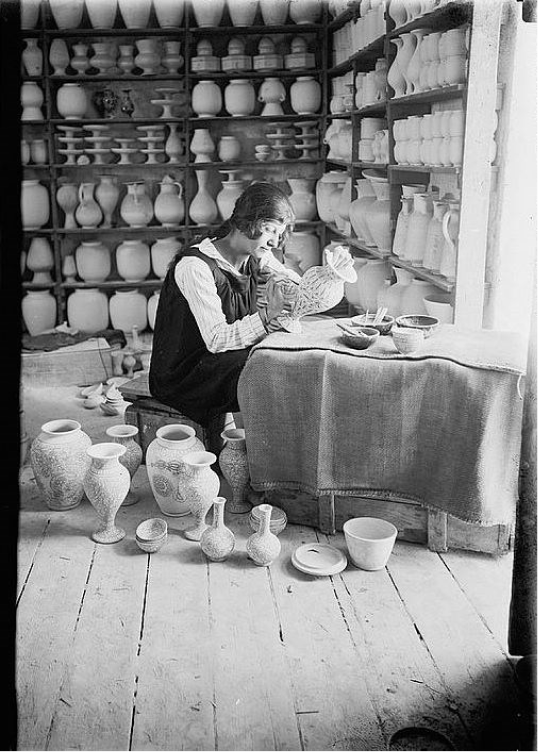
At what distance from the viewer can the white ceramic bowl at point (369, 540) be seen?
7.93 feet

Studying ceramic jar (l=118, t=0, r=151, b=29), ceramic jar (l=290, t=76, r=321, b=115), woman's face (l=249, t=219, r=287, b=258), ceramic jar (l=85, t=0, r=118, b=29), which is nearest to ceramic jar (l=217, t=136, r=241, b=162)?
ceramic jar (l=290, t=76, r=321, b=115)

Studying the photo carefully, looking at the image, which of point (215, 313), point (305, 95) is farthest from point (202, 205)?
point (215, 313)

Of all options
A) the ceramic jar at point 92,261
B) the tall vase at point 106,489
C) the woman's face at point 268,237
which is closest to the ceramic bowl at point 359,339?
the woman's face at point 268,237

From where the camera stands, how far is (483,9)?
290cm

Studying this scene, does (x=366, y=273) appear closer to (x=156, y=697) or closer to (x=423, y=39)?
(x=423, y=39)

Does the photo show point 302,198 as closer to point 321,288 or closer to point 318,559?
point 321,288

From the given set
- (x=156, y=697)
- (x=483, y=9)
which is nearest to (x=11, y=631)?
(x=156, y=697)

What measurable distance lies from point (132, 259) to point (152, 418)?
112 inches

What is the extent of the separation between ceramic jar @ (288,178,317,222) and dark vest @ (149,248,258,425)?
2.74m

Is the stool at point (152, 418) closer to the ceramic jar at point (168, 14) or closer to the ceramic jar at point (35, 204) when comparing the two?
the ceramic jar at point (35, 204)

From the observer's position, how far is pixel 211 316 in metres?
2.96

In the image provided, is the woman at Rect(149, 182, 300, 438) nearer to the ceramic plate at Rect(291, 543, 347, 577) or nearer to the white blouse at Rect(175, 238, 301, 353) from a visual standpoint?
the white blouse at Rect(175, 238, 301, 353)

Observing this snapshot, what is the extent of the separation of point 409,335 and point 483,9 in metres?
1.36

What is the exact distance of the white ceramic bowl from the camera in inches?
95.1
